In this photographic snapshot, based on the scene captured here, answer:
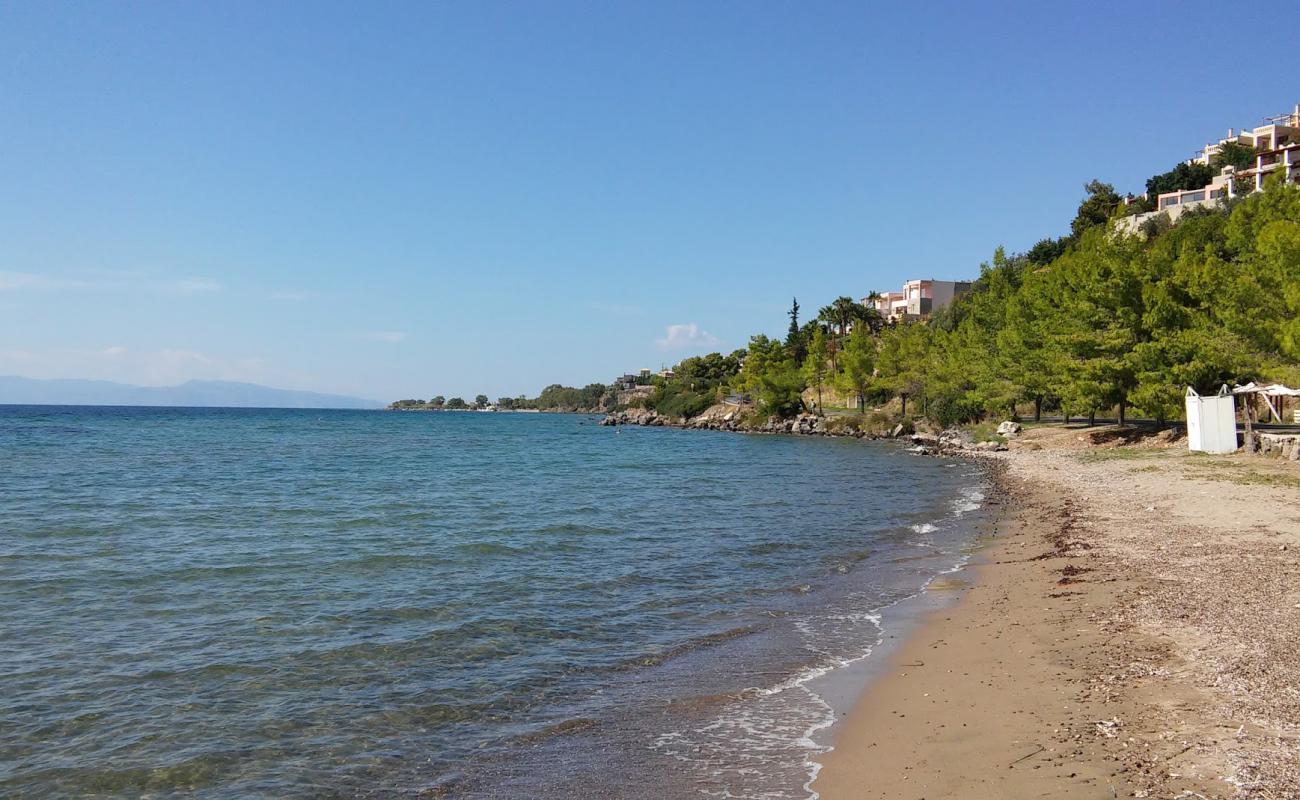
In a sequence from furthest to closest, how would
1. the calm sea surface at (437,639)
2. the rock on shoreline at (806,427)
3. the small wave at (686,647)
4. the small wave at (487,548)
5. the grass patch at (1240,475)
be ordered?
the rock on shoreline at (806,427) < the grass patch at (1240,475) < the small wave at (487,548) < the small wave at (686,647) < the calm sea surface at (437,639)

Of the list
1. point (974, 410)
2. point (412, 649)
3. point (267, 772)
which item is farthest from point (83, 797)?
point (974, 410)

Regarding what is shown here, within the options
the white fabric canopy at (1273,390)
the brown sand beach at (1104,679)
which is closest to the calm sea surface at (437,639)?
the brown sand beach at (1104,679)

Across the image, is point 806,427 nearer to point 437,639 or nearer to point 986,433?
point 986,433

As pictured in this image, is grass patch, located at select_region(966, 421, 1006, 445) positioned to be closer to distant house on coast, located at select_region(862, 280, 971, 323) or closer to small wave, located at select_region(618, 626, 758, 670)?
small wave, located at select_region(618, 626, 758, 670)

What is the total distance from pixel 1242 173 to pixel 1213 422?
248 ft

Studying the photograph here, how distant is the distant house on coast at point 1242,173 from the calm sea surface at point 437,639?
7660 cm

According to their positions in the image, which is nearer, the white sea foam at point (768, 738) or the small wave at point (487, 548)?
the white sea foam at point (768, 738)

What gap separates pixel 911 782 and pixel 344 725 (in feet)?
18.8

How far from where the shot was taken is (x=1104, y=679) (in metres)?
8.57

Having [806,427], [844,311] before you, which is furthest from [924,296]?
[806,427]

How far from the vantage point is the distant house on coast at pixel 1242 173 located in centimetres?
8525

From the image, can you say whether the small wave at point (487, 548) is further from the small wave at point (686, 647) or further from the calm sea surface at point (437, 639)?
the small wave at point (686, 647)

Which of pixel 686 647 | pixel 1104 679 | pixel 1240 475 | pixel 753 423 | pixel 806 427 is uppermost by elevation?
pixel 753 423

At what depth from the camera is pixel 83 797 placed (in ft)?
23.5
